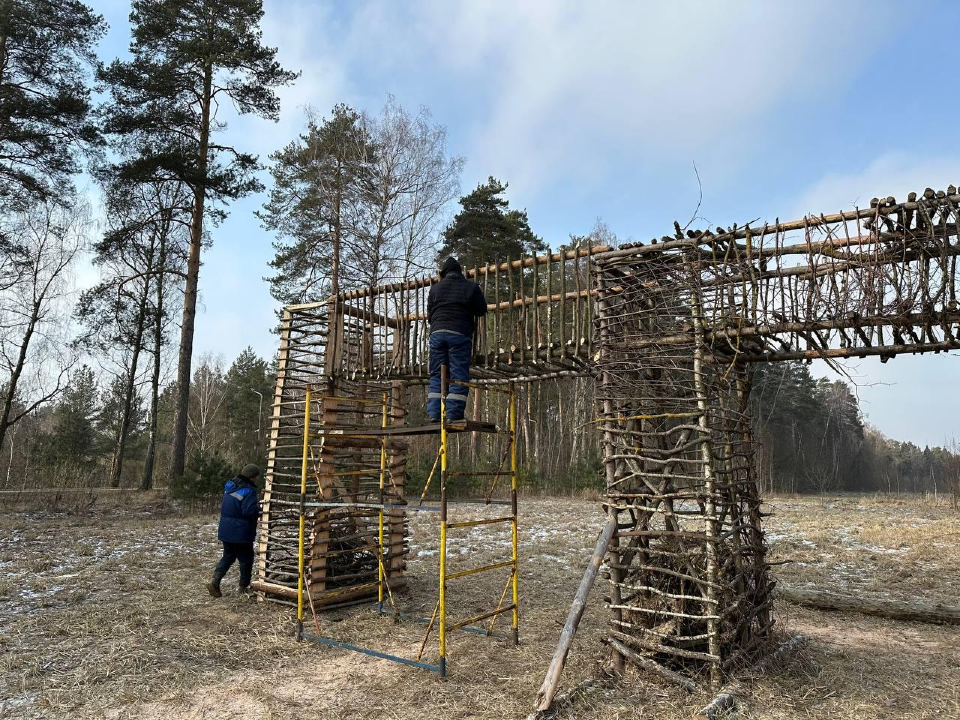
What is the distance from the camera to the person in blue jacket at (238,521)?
26.5ft

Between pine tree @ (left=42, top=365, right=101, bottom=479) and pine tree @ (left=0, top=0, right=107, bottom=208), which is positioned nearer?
pine tree @ (left=0, top=0, right=107, bottom=208)

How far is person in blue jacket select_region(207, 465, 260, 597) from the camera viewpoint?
809 centimetres

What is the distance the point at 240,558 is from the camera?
836 centimetres

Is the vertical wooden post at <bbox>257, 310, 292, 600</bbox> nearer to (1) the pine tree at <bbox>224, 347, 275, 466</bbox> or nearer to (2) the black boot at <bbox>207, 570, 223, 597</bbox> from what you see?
(2) the black boot at <bbox>207, 570, 223, 597</bbox>

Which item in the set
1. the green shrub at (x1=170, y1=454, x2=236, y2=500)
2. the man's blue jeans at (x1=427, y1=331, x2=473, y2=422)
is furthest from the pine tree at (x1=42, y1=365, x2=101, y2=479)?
the man's blue jeans at (x1=427, y1=331, x2=473, y2=422)

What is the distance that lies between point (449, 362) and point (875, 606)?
6425mm

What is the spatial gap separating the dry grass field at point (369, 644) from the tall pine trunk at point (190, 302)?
507 cm

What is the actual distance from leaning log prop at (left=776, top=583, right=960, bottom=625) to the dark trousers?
24.0ft

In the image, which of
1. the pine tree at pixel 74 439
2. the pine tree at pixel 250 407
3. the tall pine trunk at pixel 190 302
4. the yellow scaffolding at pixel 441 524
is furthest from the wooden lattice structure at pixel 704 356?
the pine tree at pixel 250 407

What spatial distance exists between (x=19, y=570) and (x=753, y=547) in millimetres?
9978

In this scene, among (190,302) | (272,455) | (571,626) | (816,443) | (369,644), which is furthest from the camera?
(816,443)

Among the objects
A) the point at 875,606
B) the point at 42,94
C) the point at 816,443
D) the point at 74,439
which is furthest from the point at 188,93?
the point at 816,443

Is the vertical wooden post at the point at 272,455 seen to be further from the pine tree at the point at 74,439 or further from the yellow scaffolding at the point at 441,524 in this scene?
the pine tree at the point at 74,439

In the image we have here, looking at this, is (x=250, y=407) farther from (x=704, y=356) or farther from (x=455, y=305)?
(x=704, y=356)
